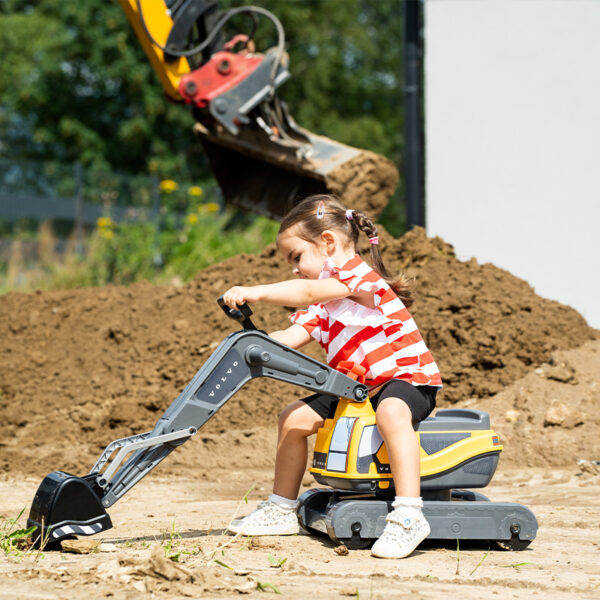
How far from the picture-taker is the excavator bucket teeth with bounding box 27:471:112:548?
2.99 m

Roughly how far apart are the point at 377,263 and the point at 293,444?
810 millimetres

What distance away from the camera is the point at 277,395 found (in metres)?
5.58

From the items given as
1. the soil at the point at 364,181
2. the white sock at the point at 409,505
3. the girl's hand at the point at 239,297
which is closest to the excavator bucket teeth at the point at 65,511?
the girl's hand at the point at 239,297

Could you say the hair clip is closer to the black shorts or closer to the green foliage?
the black shorts

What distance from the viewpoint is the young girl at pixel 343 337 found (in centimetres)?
323

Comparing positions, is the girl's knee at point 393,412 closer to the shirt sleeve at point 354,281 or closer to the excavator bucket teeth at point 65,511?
the shirt sleeve at point 354,281

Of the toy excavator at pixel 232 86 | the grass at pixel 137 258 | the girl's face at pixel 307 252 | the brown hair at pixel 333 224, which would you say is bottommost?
the girl's face at pixel 307 252

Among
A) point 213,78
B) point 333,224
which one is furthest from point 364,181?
point 333,224

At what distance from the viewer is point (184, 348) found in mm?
6039

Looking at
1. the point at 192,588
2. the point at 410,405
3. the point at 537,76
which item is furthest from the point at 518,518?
the point at 537,76

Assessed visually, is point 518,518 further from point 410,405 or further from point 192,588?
point 192,588

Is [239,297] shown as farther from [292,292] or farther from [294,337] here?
[294,337]

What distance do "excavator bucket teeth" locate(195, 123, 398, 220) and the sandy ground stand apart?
3.30 meters

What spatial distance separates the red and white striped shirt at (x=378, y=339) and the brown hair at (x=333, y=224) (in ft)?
0.36
